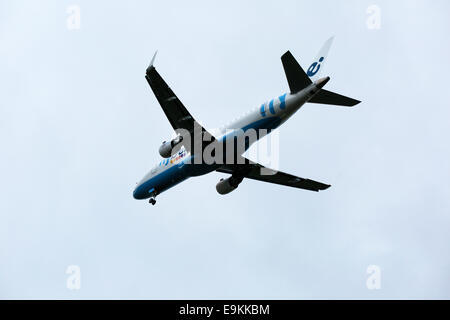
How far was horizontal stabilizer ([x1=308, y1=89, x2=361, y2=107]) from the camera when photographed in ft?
123

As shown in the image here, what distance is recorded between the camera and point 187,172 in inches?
1673

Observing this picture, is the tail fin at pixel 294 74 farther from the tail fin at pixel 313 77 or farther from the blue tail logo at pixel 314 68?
the blue tail logo at pixel 314 68

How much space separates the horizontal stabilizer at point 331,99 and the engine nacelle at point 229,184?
8.87m

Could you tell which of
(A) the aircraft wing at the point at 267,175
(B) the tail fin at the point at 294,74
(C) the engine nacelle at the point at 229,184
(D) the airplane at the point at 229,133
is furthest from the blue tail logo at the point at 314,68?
(C) the engine nacelle at the point at 229,184

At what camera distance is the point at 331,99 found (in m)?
37.9

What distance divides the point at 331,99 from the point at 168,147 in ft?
33.4

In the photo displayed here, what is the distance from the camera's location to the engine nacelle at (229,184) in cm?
4428

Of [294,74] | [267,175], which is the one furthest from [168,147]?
[294,74]

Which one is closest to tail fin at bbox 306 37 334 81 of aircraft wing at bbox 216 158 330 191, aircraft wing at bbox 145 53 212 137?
aircraft wing at bbox 145 53 212 137

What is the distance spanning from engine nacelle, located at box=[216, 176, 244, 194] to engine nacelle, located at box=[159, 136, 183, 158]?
515 cm
